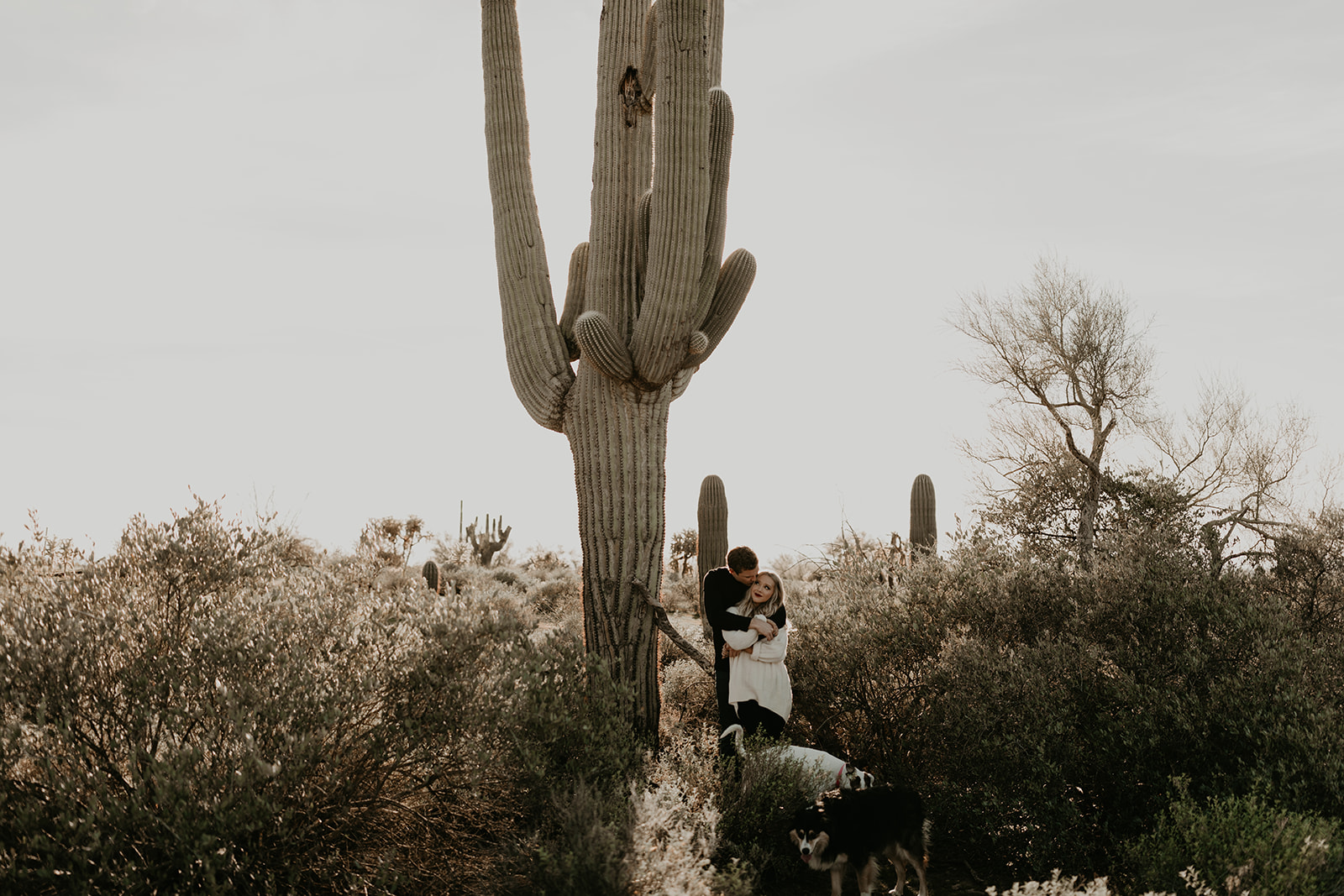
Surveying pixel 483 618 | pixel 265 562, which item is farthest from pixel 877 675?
pixel 265 562

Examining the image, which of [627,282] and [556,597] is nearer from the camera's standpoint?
[627,282]

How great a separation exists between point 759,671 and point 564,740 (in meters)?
1.58

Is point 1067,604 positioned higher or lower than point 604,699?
higher

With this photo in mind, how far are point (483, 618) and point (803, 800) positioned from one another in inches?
85.9

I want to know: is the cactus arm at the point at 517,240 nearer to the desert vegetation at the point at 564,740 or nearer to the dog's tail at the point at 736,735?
the desert vegetation at the point at 564,740

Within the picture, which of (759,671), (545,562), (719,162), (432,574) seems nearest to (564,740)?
(759,671)

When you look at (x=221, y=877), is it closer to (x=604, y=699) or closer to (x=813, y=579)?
(x=604, y=699)

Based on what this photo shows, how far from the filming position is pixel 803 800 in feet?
17.1

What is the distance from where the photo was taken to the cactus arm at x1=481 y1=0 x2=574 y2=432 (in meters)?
6.85

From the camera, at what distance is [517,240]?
695cm

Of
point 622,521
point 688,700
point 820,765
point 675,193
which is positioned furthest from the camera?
point 688,700

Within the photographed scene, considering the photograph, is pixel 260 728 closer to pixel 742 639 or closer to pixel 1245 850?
pixel 742 639

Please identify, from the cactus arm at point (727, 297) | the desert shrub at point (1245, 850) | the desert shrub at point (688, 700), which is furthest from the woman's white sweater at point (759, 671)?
the cactus arm at point (727, 297)

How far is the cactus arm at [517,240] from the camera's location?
270 inches
